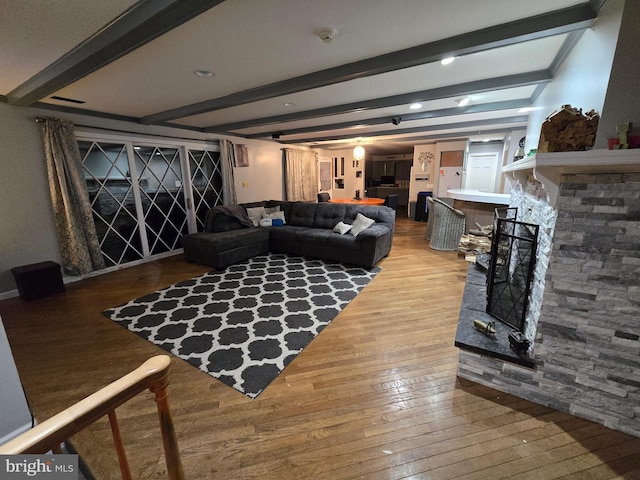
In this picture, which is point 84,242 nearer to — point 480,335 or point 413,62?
point 413,62

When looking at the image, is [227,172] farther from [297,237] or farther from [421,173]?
[421,173]

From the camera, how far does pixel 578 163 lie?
4.10ft

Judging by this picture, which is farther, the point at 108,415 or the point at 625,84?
the point at 625,84

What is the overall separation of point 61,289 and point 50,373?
1911 mm

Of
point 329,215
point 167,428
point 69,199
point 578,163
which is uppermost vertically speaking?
point 578,163

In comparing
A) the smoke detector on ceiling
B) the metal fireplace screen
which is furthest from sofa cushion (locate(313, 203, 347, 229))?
the smoke detector on ceiling

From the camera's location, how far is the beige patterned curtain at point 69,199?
331 cm

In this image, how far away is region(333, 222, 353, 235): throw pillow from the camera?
4.43m

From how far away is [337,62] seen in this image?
7.09 feet

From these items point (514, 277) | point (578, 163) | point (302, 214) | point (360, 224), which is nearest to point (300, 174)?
point (302, 214)

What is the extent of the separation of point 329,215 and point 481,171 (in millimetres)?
4442

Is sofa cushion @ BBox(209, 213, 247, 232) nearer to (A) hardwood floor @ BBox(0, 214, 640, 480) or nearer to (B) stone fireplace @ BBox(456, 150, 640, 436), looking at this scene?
(A) hardwood floor @ BBox(0, 214, 640, 480)

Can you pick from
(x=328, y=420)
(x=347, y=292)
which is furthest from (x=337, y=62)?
(x=328, y=420)

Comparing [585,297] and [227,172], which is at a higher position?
[227,172]
